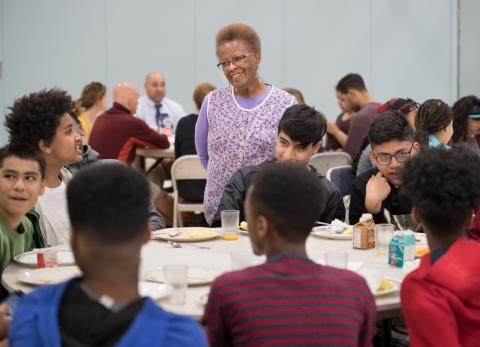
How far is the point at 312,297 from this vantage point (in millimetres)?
1704

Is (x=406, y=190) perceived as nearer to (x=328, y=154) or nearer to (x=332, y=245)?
(x=332, y=245)

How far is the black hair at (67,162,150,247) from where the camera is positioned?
157cm

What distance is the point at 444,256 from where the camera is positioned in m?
2.01

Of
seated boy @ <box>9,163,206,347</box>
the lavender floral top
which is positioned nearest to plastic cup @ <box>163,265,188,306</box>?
seated boy @ <box>9,163,206,347</box>

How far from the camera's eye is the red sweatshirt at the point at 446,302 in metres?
1.90

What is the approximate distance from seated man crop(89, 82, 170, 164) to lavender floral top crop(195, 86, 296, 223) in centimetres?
280

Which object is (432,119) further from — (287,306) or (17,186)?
(287,306)

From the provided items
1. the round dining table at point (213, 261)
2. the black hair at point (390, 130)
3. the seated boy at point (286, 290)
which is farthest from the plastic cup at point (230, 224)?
the seated boy at point (286, 290)

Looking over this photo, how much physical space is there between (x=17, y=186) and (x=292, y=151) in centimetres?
127

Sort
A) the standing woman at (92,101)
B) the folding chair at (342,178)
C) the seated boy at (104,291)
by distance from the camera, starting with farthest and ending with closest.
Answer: the standing woman at (92,101), the folding chair at (342,178), the seated boy at (104,291)

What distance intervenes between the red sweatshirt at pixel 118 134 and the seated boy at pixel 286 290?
16.0 feet

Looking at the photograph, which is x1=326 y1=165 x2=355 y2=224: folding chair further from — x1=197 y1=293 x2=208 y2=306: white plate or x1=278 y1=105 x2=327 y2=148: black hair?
x1=197 y1=293 x2=208 y2=306: white plate

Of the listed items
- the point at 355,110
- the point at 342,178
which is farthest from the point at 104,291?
the point at 355,110

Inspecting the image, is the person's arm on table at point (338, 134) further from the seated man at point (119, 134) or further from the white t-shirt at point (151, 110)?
the white t-shirt at point (151, 110)
